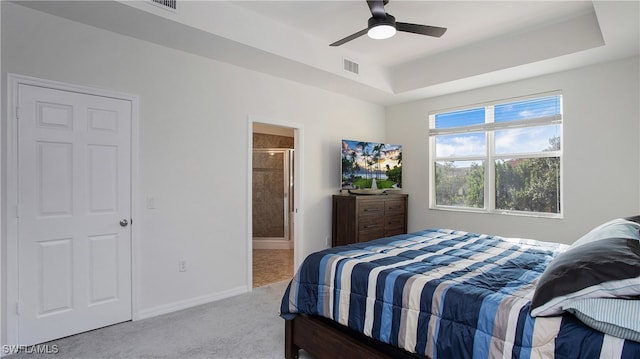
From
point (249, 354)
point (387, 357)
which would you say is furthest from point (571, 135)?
point (249, 354)

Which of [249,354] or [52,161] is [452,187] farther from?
[52,161]

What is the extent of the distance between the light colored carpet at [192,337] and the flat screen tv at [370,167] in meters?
2.10

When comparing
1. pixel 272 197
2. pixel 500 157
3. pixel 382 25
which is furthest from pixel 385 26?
pixel 272 197

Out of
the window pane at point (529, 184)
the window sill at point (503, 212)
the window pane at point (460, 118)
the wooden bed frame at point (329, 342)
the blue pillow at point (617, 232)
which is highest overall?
the window pane at point (460, 118)

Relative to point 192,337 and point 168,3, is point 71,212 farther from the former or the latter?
point 168,3

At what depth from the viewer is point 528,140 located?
14.3 feet

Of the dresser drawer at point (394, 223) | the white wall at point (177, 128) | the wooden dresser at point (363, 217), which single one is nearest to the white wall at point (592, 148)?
the dresser drawer at point (394, 223)

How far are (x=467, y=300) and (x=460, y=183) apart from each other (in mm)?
3743

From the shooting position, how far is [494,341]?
1.44 meters

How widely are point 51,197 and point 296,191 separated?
259 centimetres

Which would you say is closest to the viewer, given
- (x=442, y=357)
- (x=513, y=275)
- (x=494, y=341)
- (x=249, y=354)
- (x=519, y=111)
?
(x=494, y=341)

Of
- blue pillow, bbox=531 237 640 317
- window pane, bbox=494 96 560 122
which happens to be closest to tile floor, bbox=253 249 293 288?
blue pillow, bbox=531 237 640 317

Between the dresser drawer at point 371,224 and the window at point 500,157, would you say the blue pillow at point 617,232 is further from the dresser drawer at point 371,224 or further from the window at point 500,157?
the dresser drawer at point 371,224

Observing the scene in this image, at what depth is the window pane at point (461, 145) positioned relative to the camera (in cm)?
481
